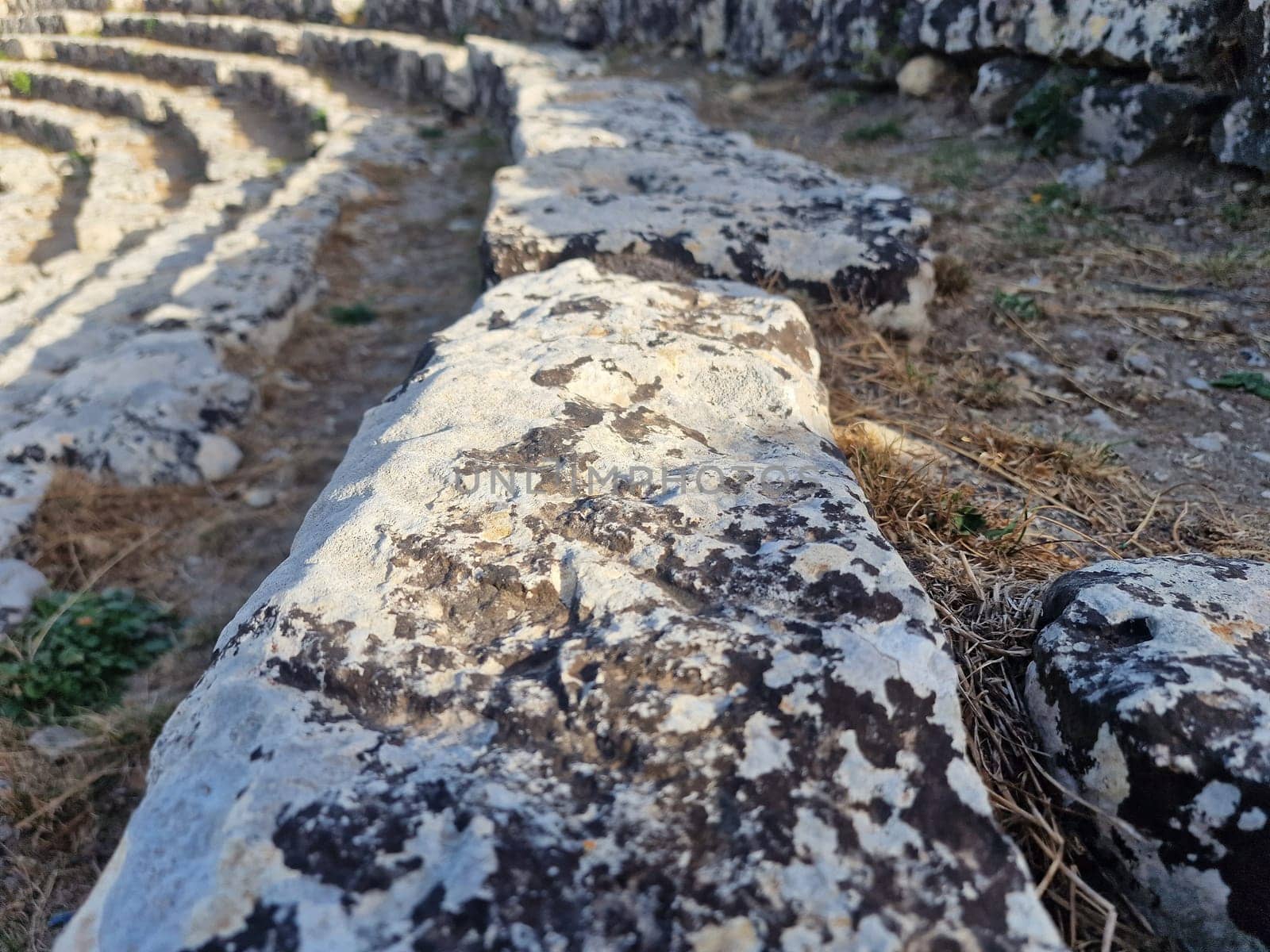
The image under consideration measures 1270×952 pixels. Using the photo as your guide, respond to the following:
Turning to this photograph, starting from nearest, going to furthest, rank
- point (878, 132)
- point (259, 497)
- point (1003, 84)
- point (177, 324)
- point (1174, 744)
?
1. point (1174, 744)
2. point (259, 497)
3. point (177, 324)
4. point (1003, 84)
5. point (878, 132)

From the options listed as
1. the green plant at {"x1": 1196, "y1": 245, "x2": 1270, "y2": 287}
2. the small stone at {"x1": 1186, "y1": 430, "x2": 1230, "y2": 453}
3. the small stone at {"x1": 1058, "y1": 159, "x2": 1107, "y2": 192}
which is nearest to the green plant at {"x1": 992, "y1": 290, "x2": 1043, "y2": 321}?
the green plant at {"x1": 1196, "y1": 245, "x2": 1270, "y2": 287}

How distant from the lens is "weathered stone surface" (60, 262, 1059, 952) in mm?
921

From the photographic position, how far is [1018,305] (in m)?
3.00

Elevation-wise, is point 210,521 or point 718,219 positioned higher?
point 718,219

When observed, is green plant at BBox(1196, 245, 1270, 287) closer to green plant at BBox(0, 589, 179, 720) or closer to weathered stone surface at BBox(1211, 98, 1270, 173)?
weathered stone surface at BBox(1211, 98, 1270, 173)

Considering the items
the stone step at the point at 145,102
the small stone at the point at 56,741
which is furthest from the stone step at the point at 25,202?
the small stone at the point at 56,741

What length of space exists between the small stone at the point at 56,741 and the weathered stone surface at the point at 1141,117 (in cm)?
427

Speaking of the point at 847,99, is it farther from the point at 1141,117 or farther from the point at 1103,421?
the point at 1103,421

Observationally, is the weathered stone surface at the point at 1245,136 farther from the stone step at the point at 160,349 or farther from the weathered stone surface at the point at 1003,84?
the stone step at the point at 160,349

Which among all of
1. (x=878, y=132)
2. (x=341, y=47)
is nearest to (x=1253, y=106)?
(x=878, y=132)

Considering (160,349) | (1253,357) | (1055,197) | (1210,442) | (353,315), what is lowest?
(353,315)

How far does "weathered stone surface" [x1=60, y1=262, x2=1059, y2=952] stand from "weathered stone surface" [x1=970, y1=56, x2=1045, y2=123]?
Answer: 3.64 metres

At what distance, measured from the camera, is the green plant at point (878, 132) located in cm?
484

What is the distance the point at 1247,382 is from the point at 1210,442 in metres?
0.33
